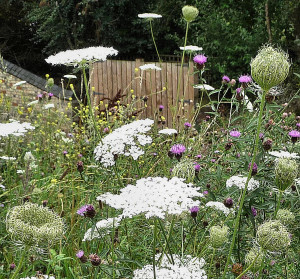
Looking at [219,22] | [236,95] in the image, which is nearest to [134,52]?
[219,22]

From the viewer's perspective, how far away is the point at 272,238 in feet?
5.15

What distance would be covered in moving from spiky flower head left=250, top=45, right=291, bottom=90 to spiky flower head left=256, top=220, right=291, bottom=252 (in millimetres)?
474

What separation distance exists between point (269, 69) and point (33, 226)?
0.92m

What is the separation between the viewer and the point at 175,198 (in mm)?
1603

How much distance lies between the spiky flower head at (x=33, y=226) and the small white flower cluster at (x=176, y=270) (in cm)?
38

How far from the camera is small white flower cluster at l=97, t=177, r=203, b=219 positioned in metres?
1.56

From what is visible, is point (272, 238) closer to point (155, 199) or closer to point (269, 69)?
point (155, 199)

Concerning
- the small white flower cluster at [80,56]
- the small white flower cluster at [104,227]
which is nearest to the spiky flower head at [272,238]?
the small white flower cluster at [104,227]

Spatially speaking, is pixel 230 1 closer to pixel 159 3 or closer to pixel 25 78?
pixel 159 3

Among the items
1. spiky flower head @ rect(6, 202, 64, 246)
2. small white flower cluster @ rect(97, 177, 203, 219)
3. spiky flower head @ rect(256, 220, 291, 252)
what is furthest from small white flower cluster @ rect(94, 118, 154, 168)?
spiky flower head @ rect(256, 220, 291, 252)

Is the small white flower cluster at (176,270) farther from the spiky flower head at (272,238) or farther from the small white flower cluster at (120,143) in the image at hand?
the small white flower cluster at (120,143)

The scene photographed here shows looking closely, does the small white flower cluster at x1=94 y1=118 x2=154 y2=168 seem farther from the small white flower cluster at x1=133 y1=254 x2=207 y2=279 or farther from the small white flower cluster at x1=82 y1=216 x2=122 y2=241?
the small white flower cluster at x1=133 y1=254 x2=207 y2=279

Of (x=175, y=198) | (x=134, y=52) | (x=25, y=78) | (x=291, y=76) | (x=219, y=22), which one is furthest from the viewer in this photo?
(x=134, y=52)

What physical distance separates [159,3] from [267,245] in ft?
49.8
